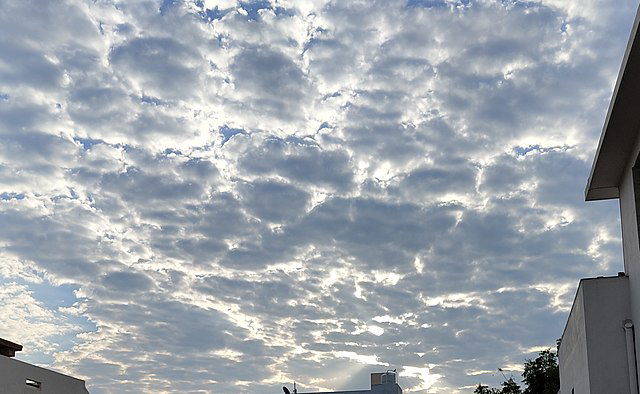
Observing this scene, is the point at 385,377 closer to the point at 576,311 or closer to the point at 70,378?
the point at 70,378

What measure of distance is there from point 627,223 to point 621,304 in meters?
1.64

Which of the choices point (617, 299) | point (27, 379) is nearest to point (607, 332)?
point (617, 299)

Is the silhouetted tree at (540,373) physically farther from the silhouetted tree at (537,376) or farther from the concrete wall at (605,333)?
the concrete wall at (605,333)

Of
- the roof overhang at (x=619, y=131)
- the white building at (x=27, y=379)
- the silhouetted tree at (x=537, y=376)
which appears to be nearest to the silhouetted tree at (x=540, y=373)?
the silhouetted tree at (x=537, y=376)

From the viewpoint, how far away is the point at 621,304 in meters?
16.1

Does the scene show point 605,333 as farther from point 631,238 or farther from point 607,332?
point 631,238

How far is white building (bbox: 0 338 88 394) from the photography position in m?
27.7

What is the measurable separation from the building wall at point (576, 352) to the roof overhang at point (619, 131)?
2354 millimetres

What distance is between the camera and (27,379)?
2942 cm

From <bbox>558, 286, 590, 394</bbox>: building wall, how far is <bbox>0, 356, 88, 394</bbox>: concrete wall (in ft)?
55.5

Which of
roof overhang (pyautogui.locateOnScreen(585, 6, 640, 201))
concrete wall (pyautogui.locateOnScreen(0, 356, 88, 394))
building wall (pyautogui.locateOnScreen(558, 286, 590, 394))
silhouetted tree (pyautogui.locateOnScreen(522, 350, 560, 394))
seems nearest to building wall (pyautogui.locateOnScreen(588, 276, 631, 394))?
building wall (pyautogui.locateOnScreen(558, 286, 590, 394))

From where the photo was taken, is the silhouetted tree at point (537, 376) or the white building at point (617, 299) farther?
the silhouetted tree at point (537, 376)

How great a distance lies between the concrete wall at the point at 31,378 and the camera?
2769cm

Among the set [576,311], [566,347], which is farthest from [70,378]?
[576,311]
